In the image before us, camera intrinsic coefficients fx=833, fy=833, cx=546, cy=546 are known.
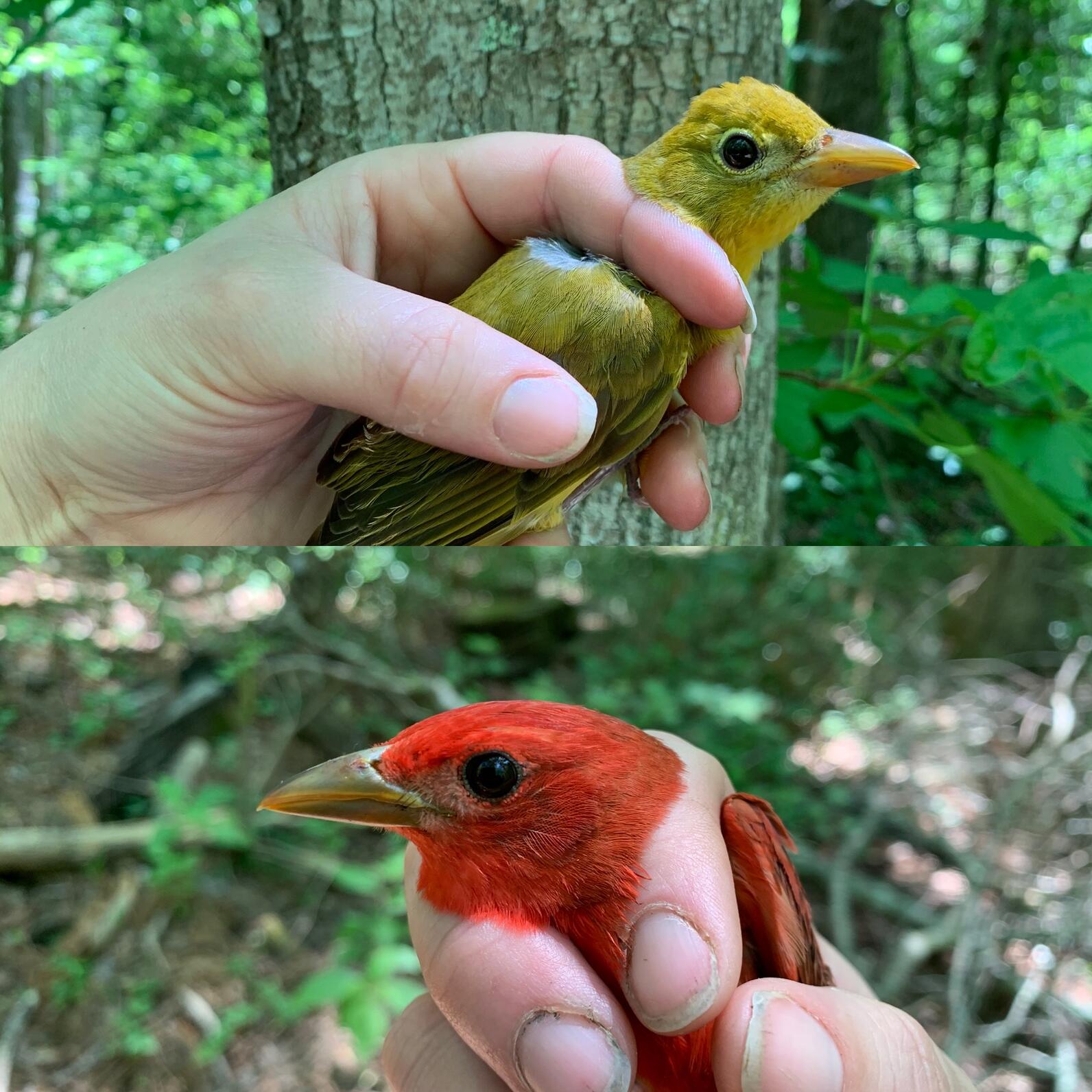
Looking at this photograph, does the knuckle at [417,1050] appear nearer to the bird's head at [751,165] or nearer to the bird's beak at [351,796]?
the bird's beak at [351,796]

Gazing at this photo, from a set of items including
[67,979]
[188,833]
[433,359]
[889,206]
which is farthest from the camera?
[188,833]

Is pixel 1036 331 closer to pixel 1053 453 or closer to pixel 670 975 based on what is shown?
pixel 1053 453

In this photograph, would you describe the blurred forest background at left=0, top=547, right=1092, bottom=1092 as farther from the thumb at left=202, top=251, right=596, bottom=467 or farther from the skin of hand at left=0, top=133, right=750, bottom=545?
the thumb at left=202, top=251, right=596, bottom=467

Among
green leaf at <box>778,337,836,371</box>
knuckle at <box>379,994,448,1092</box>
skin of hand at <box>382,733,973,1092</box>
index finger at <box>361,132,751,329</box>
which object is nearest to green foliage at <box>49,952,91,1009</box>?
knuckle at <box>379,994,448,1092</box>

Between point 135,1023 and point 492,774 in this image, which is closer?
point 492,774

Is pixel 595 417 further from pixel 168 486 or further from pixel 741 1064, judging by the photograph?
pixel 741 1064

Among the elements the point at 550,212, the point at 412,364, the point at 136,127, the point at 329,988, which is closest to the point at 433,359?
the point at 412,364

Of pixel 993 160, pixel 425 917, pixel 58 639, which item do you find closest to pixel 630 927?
pixel 425 917

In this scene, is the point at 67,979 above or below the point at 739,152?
below

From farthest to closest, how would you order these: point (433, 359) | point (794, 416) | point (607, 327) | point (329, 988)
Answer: point (329, 988) < point (794, 416) < point (607, 327) < point (433, 359)
